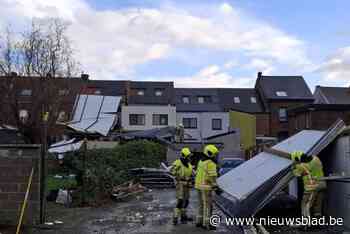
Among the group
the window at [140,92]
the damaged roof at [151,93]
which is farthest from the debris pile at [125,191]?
the window at [140,92]

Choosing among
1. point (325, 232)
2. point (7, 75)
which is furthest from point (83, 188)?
point (7, 75)

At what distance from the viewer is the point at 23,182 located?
10664 millimetres

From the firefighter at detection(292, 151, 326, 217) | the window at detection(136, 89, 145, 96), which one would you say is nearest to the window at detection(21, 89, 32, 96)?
the firefighter at detection(292, 151, 326, 217)

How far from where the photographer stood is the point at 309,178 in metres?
10.5

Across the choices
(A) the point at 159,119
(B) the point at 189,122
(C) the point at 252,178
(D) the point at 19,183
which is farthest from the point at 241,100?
(D) the point at 19,183

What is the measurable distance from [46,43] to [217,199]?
18.1 metres

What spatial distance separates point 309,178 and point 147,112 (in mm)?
39322

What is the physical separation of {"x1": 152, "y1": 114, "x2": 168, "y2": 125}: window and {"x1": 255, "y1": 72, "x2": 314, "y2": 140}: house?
13371 millimetres

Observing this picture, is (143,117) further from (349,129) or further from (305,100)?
(349,129)

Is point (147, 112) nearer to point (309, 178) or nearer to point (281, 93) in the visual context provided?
point (281, 93)

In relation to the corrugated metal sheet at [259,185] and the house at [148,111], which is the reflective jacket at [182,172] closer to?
the corrugated metal sheet at [259,185]

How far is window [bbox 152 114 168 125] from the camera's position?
162 ft

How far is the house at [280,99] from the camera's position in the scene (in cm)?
5469

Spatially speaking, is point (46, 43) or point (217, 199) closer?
point (217, 199)
